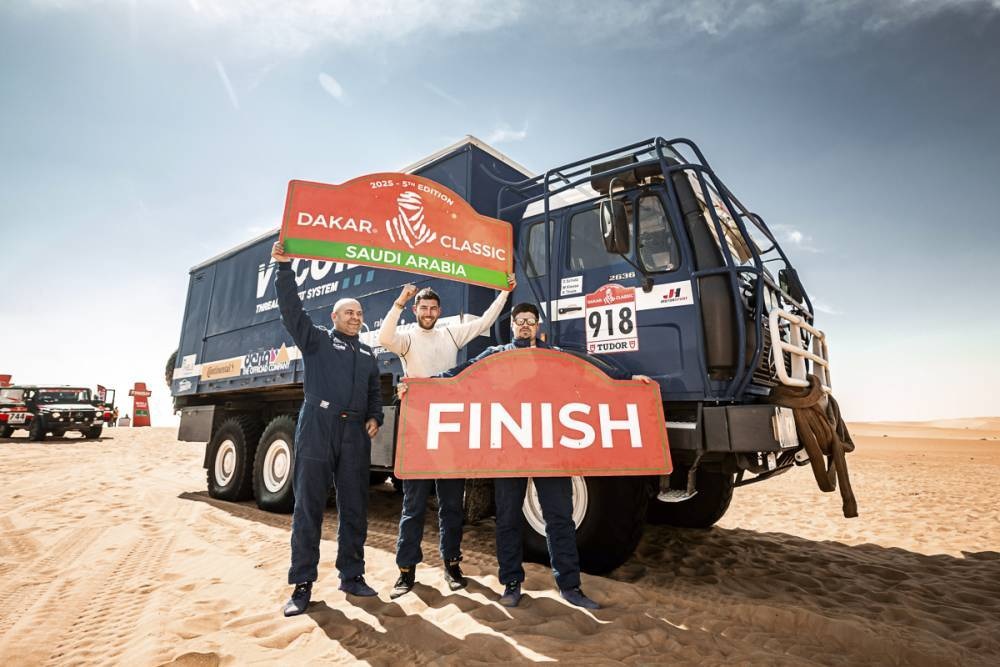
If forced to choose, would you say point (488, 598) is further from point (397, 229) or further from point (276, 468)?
point (276, 468)

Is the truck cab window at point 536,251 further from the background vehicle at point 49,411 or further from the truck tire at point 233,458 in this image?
the background vehicle at point 49,411

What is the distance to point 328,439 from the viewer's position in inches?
118

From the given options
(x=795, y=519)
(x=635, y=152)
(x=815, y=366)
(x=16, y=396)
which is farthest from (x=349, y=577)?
(x=16, y=396)

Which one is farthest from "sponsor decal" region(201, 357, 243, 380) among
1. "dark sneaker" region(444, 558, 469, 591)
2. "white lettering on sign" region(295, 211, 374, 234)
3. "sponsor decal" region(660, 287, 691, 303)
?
"sponsor decal" region(660, 287, 691, 303)

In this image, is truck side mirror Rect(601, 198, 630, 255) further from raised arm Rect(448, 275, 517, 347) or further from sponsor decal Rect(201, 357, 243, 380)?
sponsor decal Rect(201, 357, 243, 380)

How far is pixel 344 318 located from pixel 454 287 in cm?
142

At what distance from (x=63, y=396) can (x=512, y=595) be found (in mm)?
22690

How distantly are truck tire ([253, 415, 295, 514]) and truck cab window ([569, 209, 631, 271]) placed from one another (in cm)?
375

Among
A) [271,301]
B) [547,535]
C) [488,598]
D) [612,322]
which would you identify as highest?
[271,301]

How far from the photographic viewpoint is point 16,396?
58.9ft

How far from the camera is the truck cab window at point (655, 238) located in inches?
138

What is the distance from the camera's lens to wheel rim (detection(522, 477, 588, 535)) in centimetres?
331

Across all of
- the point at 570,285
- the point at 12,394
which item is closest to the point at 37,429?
the point at 12,394

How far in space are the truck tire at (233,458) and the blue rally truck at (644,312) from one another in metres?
0.68
